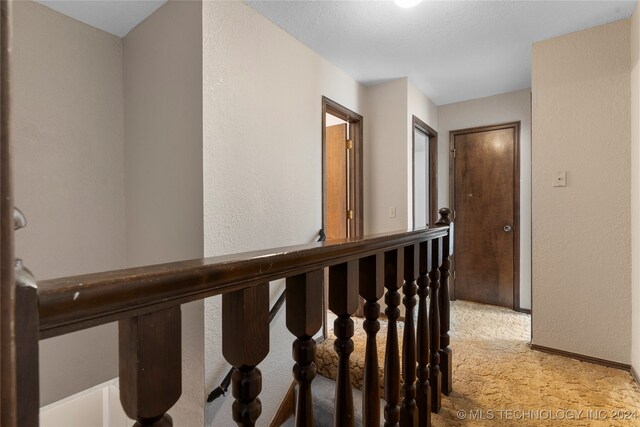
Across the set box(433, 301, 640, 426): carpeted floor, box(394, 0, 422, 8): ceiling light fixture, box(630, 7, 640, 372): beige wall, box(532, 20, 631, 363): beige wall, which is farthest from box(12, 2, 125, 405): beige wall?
box(630, 7, 640, 372): beige wall

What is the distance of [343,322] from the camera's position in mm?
773

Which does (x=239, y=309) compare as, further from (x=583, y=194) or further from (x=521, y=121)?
(x=521, y=121)

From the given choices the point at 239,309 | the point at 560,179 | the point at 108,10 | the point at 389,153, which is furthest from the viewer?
the point at 389,153

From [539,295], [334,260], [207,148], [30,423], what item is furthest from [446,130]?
[30,423]

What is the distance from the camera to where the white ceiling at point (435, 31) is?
202 cm

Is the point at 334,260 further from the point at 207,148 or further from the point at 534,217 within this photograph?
the point at 534,217

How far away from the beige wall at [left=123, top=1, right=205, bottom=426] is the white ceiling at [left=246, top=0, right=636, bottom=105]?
56cm

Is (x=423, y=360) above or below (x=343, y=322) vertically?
below

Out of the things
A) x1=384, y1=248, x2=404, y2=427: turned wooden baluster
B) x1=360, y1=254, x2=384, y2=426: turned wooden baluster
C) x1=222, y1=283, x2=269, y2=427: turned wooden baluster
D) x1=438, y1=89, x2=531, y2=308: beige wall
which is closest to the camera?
x1=222, y1=283, x2=269, y2=427: turned wooden baluster

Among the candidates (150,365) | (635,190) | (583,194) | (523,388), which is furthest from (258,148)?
(635,190)

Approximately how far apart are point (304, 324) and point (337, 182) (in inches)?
106

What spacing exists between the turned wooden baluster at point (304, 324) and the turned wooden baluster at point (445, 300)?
0.92 meters

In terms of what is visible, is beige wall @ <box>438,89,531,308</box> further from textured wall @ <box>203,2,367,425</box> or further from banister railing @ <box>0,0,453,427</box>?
banister railing @ <box>0,0,453,427</box>

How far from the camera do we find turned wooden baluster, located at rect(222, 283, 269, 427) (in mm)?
522
